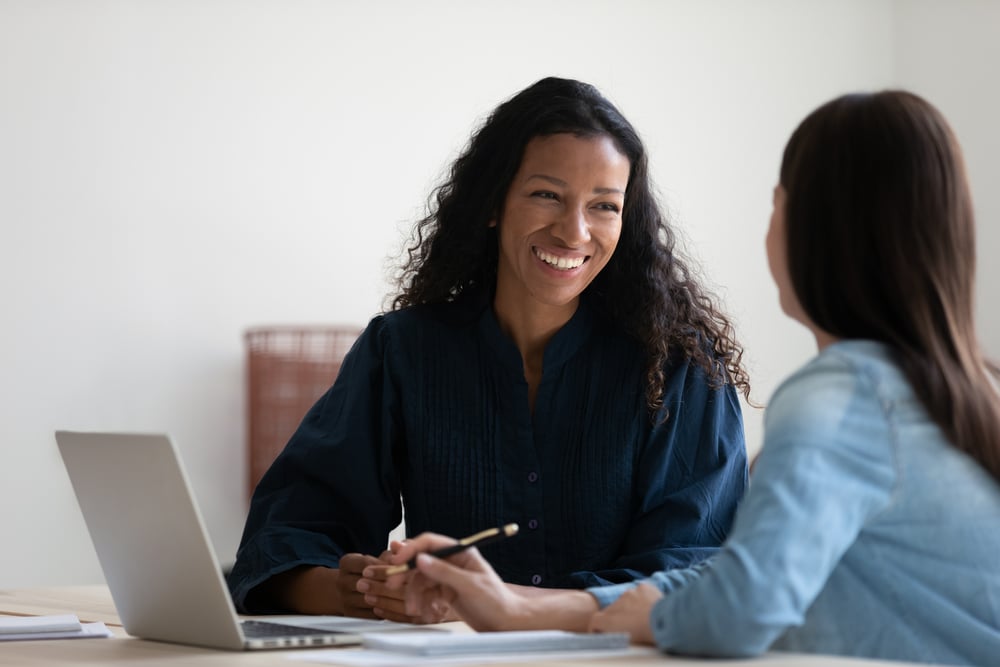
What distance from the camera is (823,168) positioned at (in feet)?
4.14

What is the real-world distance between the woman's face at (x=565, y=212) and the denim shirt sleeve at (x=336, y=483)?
28 cm

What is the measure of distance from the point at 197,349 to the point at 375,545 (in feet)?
6.87

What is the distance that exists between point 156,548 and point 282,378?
254cm

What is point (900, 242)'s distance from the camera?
123cm

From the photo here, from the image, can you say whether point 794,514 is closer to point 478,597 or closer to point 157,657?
point 478,597

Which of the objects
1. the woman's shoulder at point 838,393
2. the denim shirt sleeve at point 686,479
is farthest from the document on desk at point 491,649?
the denim shirt sleeve at point 686,479

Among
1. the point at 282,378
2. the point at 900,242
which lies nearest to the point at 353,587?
the point at 900,242

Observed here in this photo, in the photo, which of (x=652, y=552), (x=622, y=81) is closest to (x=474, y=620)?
(x=652, y=552)

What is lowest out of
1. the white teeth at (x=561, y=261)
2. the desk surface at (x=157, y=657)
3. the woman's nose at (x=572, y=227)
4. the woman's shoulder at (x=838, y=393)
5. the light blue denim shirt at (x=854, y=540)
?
the desk surface at (x=157, y=657)

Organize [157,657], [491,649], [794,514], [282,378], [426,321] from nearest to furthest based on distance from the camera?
[794,514], [491,649], [157,657], [426,321], [282,378]

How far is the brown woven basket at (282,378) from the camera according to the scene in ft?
13.0

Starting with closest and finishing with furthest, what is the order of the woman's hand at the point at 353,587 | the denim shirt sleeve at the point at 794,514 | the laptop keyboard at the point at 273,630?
the denim shirt sleeve at the point at 794,514 < the laptop keyboard at the point at 273,630 < the woman's hand at the point at 353,587

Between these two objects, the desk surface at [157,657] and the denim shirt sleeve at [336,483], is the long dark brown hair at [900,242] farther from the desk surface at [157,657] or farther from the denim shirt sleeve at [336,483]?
the denim shirt sleeve at [336,483]

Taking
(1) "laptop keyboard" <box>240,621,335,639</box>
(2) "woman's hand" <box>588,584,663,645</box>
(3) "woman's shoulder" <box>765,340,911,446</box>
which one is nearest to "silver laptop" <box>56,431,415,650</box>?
(1) "laptop keyboard" <box>240,621,335,639</box>
